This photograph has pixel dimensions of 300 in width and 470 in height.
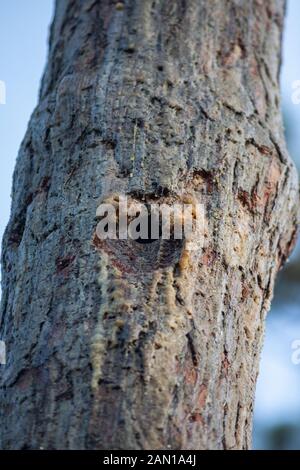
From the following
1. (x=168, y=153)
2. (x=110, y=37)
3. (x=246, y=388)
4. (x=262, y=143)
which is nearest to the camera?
(x=246, y=388)

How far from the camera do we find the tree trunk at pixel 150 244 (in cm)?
166

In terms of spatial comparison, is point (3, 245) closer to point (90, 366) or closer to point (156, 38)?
point (90, 366)

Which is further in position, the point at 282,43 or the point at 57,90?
the point at 282,43

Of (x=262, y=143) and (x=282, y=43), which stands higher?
(x=282, y=43)

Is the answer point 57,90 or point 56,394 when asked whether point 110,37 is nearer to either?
point 57,90

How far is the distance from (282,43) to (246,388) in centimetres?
113

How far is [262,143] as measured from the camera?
7.06 feet

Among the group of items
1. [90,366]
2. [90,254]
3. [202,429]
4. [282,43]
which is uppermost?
[282,43]

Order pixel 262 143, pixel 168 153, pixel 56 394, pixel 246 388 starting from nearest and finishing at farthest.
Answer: pixel 56 394 < pixel 246 388 < pixel 168 153 < pixel 262 143

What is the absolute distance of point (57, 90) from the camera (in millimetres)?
2238

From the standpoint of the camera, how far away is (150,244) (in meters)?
1.89

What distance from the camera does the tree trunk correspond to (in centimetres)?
166

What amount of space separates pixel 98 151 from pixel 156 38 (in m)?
0.42

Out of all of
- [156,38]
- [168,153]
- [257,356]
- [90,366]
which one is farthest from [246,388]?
[156,38]
